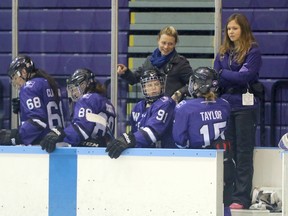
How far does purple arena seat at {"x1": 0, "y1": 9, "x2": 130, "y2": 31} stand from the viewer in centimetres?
759

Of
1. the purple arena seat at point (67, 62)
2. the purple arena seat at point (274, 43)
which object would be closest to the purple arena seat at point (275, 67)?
the purple arena seat at point (274, 43)

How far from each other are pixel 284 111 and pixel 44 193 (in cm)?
229

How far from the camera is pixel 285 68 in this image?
7262 millimetres

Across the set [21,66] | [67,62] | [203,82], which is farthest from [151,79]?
[67,62]

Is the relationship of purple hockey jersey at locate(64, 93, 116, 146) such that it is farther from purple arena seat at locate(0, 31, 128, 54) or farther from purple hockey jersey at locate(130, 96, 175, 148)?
purple arena seat at locate(0, 31, 128, 54)

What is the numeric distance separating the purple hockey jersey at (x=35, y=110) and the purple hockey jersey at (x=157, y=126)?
66 cm

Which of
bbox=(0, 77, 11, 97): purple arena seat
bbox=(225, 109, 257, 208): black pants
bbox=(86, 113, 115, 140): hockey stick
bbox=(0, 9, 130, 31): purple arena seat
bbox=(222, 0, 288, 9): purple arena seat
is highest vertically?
bbox=(222, 0, 288, 9): purple arena seat

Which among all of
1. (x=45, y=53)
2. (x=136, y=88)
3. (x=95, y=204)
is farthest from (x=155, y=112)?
(x=45, y=53)

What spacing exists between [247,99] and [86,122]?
1.16 m

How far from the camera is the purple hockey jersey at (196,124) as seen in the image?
5578 mm

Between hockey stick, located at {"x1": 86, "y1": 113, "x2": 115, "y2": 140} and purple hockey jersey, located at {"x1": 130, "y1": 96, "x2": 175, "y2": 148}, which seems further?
hockey stick, located at {"x1": 86, "y1": 113, "x2": 115, "y2": 140}

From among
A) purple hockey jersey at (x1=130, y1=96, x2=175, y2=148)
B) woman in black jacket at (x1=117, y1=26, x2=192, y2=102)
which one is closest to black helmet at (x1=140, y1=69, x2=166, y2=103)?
purple hockey jersey at (x1=130, y1=96, x2=175, y2=148)

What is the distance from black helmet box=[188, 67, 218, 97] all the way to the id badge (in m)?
0.65

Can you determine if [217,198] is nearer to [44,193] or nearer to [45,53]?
[44,193]
